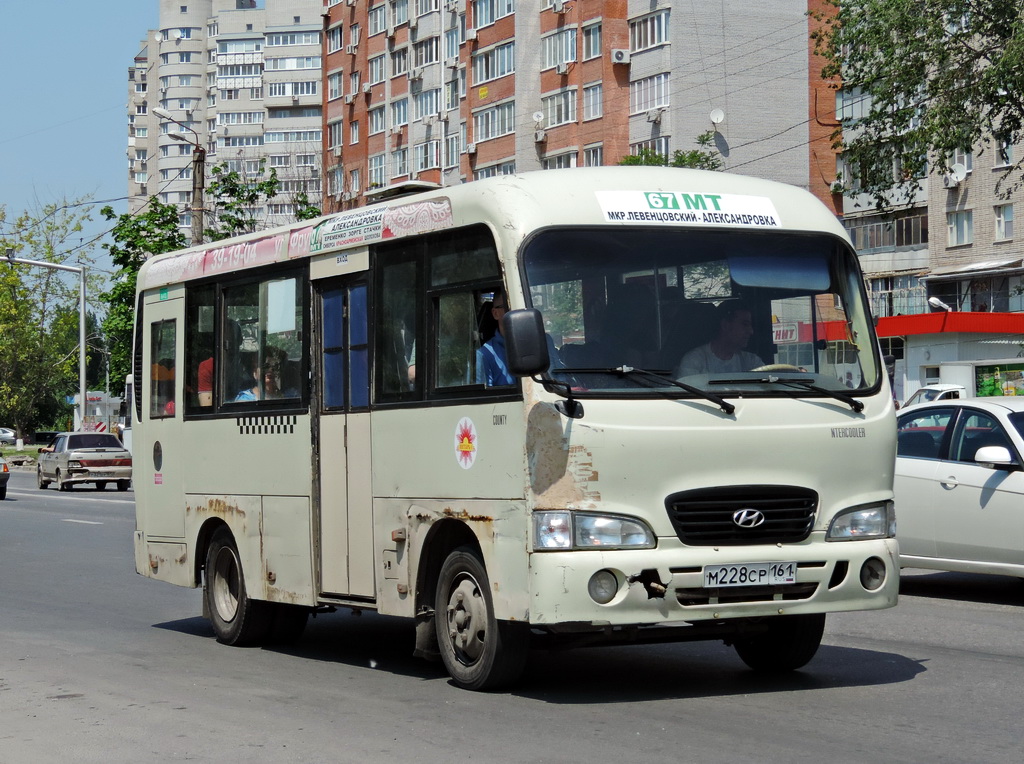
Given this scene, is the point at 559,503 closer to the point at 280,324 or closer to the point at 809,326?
the point at 809,326

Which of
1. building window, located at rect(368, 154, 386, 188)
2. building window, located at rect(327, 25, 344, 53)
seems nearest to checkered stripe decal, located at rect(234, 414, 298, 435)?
building window, located at rect(368, 154, 386, 188)

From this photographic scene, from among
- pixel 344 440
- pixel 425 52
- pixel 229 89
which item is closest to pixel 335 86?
pixel 425 52

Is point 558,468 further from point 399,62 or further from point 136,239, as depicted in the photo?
point 399,62

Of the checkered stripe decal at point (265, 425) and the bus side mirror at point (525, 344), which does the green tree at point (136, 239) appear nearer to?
the checkered stripe decal at point (265, 425)

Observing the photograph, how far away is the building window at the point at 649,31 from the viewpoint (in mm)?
62812

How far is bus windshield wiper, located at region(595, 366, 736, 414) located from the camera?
27.1 ft

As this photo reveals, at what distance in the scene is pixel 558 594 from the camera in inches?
315

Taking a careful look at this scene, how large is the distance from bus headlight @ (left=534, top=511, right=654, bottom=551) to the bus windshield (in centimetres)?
62

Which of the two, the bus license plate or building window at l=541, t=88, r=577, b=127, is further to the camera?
building window at l=541, t=88, r=577, b=127

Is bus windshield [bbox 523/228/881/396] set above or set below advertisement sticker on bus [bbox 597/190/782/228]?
below

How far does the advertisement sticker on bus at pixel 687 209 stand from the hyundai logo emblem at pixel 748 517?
158cm

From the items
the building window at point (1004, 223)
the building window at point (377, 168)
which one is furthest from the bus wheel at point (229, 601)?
the building window at point (377, 168)

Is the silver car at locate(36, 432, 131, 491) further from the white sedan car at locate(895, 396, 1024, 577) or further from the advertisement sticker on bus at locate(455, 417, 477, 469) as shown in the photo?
the advertisement sticker on bus at locate(455, 417, 477, 469)

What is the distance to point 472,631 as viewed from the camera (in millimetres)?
8750
